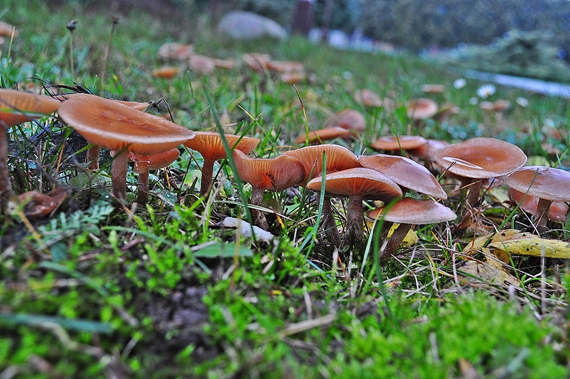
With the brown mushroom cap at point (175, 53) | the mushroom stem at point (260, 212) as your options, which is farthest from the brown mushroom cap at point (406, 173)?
the brown mushroom cap at point (175, 53)

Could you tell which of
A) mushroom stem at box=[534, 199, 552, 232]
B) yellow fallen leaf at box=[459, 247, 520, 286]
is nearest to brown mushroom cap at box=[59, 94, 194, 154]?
yellow fallen leaf at box=[459, 247, 520, 286]

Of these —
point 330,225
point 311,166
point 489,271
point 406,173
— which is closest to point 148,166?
point 311,166

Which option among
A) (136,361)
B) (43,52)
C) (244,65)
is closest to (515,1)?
(244,65)

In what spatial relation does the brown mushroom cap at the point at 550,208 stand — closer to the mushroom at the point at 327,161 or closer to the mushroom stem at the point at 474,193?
the mushroom stem at the point at 474,193

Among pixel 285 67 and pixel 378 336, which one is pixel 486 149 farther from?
pixel 285 67

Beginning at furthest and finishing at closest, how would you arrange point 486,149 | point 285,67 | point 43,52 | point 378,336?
point 285,67
point 43,52
point 486,149
point 378,336

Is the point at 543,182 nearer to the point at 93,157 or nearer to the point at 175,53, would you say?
the point at 93,157

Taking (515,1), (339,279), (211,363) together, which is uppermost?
(515,1)
